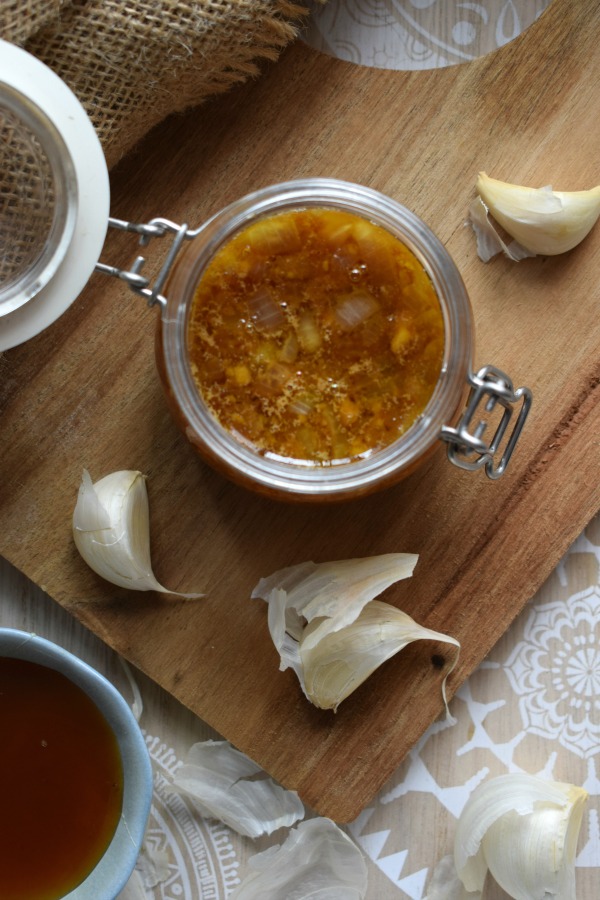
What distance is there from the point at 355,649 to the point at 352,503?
17cm

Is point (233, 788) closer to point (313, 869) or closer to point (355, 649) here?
point (313, 869)

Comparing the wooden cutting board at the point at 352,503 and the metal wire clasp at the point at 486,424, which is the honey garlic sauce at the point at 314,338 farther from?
the wooden cutting board at the point at 352,503

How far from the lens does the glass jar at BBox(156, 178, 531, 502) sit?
0.95 meters

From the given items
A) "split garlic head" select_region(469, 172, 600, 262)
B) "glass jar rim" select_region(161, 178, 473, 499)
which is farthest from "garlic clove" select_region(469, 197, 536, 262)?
"glass jar rim" select_region(161, 178, 473, 499)

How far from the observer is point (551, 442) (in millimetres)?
1087

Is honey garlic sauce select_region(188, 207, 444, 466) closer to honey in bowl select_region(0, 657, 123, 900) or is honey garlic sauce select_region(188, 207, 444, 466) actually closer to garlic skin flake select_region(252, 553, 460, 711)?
garlic skin flake select_region(252, 553, 460, 711)

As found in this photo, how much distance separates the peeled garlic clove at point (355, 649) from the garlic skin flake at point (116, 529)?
0.20 meters

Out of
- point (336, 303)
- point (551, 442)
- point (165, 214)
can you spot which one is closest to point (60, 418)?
point (165, 214)

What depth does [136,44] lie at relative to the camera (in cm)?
97

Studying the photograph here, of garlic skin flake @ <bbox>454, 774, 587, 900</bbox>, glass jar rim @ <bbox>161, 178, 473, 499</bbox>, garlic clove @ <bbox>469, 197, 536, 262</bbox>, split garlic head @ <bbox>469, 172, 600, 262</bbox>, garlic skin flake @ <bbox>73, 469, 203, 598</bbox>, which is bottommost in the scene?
garlic skin flake @ <bbox>454, 774, 587, 900</bbox>

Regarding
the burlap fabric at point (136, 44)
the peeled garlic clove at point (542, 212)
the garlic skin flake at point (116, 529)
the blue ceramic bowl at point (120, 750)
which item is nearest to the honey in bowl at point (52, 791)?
the blue ceramic bowl at point (120, 750)

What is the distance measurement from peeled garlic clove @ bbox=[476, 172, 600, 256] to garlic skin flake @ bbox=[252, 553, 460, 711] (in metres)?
0.40

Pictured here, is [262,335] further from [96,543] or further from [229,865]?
[229,865]

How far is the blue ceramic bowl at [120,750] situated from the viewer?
1.02m
